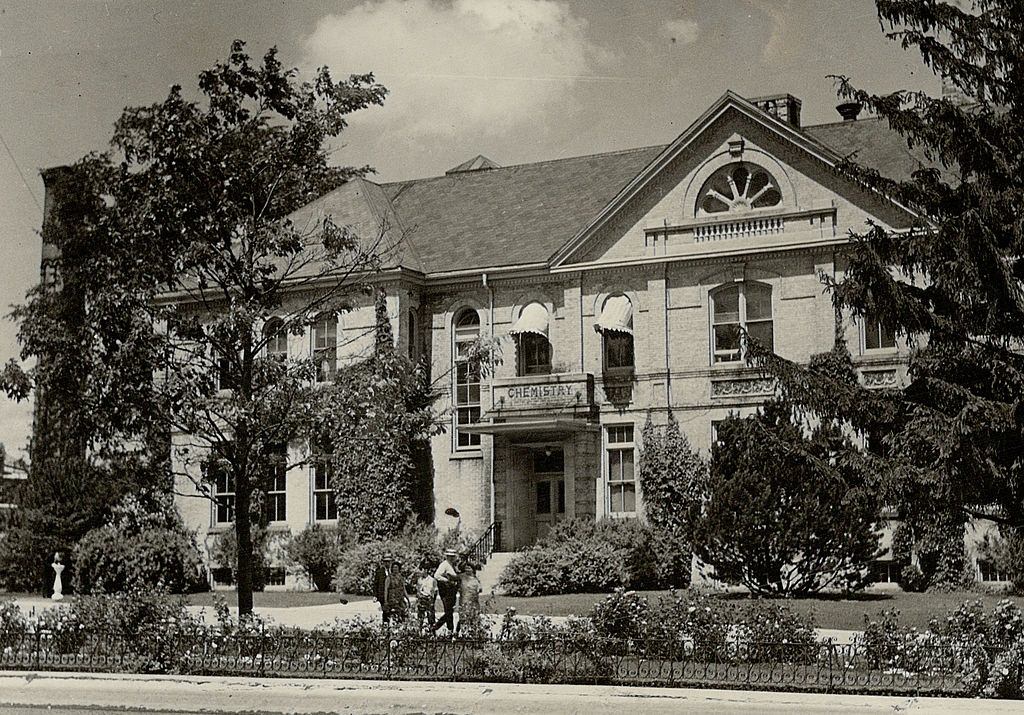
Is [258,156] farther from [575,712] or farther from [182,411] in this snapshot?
[575,712]

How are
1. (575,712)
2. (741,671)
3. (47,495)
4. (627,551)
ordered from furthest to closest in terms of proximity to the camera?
(47,495) < (627,551) < (741,671) < (575,712)

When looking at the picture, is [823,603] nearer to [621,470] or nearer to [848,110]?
[621,470]

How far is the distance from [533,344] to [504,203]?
545 cm

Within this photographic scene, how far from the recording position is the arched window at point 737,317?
31.2 metres

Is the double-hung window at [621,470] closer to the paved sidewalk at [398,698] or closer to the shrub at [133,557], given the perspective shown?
the shrub at [133,557]

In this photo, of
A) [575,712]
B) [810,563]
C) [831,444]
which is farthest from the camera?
[810,563]

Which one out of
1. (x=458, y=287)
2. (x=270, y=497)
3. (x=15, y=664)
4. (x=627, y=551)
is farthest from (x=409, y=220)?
(x=15, y=664)

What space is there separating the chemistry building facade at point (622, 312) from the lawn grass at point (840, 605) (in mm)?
4771

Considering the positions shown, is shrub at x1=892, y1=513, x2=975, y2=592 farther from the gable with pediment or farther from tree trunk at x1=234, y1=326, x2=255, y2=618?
tree trunk at x1=234, y1=326, x2=255, y2=618

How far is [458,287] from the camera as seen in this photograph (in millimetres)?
35031

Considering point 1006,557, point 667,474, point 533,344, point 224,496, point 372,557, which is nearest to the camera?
point 1006,557

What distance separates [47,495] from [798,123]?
2108 cm

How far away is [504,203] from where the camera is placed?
37.5m

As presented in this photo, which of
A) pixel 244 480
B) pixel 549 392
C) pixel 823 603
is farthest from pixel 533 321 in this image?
pixel 244 480
